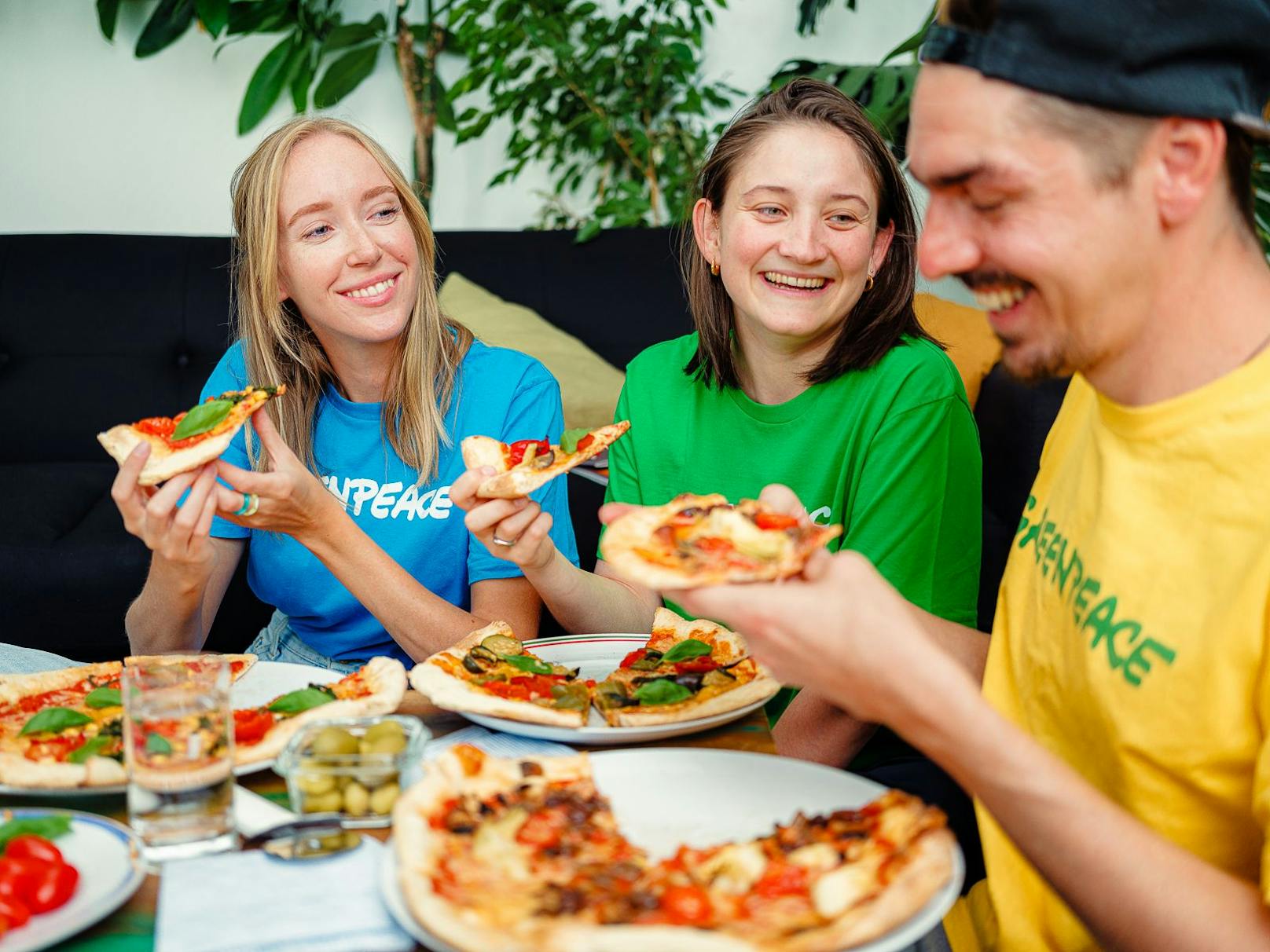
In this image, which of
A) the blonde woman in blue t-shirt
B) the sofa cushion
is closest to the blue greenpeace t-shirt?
the blonde woman in blue t-shirt

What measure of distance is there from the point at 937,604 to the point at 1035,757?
92 cm

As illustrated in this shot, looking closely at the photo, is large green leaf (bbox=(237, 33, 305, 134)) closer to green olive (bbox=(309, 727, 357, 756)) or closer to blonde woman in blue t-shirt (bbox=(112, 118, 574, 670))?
blonde woman in blue t-shirt (bbox=(112, 118, 574, 670))

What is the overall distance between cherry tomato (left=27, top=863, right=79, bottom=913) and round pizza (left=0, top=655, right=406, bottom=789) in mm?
218

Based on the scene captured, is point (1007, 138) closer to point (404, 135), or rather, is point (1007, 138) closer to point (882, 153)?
point (882, 153)

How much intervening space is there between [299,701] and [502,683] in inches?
8.9

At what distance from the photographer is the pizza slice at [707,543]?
1104mm

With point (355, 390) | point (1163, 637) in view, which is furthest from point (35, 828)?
point (355, 390)

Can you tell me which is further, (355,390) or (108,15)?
(108,15)

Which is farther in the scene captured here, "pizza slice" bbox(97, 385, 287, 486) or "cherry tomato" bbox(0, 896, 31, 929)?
"pizza slice" bbox(97, 385, 287, 486)

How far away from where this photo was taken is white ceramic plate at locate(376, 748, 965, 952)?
106 centimetres

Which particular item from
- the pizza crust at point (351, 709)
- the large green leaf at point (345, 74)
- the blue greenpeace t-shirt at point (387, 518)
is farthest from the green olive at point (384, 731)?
the large green leaf at point (345, 74)

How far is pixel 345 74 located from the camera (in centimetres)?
452

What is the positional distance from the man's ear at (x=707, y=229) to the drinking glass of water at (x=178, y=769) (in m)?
1.33

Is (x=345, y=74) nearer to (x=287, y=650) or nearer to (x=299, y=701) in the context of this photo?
(x=287, y=650)
